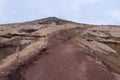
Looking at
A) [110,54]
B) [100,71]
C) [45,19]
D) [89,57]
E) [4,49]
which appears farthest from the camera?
[45,19]

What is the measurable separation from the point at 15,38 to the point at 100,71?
29.7 ft

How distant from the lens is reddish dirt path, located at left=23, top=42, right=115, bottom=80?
15.5 m

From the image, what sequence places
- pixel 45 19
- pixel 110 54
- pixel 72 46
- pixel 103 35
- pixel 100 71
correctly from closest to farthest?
pixel 100 71, pixel 72 46, pixel 110 54, pixel 103 35, pixel 45 19

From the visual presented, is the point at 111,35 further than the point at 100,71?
Yes

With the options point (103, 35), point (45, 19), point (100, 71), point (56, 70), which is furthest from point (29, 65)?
point (45, 19)

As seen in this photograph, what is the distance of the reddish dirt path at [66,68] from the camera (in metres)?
15.5

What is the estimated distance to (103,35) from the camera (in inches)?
933

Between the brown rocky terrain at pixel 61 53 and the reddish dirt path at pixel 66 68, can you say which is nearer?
the reddish dirt path at pixel 66 68

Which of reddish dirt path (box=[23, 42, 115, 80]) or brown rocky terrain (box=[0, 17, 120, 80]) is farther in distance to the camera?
brown rocky terrain (box=[0, 17, 120, 80])

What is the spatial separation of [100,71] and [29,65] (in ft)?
12.0

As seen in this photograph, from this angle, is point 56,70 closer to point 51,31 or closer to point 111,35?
point 51,31

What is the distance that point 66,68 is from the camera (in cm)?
1609

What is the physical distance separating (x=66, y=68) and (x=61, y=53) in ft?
4.86

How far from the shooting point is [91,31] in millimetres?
24109
